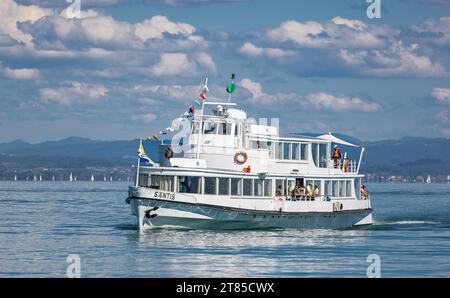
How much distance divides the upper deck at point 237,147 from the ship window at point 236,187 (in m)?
0.97

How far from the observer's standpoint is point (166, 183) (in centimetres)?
6475

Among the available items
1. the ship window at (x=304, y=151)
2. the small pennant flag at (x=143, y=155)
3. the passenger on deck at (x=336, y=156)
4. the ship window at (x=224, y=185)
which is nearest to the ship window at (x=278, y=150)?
the ship window at (x=304, y=151)

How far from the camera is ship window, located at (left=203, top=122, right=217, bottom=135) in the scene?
68.6 meters

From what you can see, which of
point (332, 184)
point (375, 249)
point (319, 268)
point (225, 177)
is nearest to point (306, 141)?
point (332, 184)

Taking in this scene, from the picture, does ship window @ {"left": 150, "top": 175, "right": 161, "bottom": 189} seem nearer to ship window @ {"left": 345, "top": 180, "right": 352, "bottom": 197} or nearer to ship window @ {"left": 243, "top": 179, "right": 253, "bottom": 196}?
ship window @ {"left": 243, "top": 179, "right": 253, "bottom": 196}

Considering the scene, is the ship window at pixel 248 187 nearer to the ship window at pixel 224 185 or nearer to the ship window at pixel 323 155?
the ship window at pixel 224 185

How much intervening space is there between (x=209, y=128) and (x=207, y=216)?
712 cm

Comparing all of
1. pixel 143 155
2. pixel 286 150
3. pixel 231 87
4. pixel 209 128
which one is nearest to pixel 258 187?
pixel 286 150

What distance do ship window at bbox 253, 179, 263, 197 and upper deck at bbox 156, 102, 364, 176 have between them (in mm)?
750

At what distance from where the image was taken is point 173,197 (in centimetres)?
6325

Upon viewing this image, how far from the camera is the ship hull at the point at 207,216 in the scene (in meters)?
63.5
